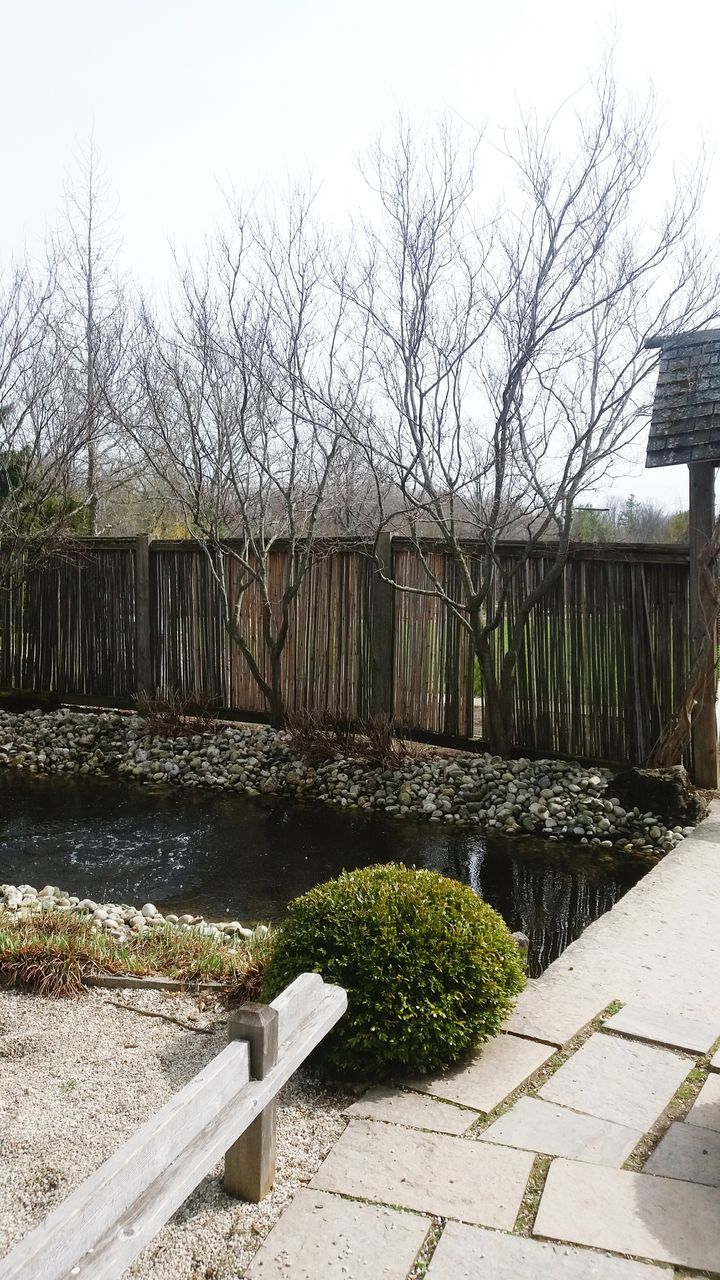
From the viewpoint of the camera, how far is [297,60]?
19.7 feet

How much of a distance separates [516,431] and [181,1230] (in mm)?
5712

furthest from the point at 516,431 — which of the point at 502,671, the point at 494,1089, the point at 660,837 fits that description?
the point at 494,1089

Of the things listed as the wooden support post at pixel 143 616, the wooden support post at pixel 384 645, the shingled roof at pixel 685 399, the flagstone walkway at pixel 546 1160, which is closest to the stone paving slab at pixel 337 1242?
the flagstone walkway at pixel 546 1160

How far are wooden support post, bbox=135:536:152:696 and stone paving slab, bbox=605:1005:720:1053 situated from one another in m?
6.97

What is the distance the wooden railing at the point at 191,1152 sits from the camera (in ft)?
4.75

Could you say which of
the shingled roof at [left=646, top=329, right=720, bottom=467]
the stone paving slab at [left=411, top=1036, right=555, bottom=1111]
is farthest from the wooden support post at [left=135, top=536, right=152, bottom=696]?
the stone paving slab at [left=411, top=1036, right=555, bottom=1111]

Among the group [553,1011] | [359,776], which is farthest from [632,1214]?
[359,776]

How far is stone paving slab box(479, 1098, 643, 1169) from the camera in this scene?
7.61 ft

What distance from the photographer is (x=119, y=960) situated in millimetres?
3605

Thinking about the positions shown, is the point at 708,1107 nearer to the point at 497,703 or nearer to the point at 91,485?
the point at 497,703

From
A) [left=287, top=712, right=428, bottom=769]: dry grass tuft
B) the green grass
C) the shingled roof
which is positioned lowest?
the green grass

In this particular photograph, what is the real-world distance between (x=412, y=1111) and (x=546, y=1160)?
0.41 meters

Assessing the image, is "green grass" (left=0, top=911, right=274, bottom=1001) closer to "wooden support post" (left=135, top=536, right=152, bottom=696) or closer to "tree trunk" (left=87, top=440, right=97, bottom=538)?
"wooden support post" (left=135, top=536, right=152, bottom=696)

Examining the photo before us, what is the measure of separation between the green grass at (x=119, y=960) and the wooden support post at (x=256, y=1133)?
44.1 inches
